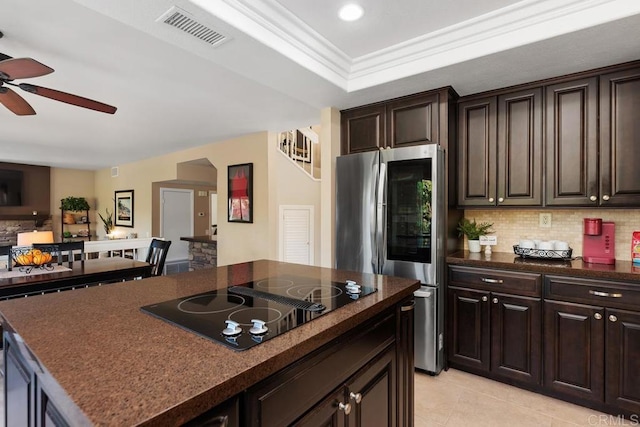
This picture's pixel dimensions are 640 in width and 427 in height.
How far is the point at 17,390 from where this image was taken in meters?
1.13

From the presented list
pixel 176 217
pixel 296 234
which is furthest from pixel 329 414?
pixel 176 217

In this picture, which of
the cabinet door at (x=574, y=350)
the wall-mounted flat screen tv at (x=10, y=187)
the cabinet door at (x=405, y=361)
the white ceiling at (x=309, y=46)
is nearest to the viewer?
the cabinet door at (x=405, y=361)

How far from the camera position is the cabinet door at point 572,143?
234cm

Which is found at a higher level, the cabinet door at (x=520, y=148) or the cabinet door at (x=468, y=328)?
the cabinet door at (x=520, y=148)

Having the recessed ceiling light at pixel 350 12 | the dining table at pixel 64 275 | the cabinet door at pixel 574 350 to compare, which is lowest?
the cabinet door at pixel 574 350

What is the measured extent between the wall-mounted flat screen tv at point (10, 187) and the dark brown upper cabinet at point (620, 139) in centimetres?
1042

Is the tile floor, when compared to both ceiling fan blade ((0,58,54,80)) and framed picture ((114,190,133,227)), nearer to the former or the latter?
ceiling fan blade ((0,58,54,80))

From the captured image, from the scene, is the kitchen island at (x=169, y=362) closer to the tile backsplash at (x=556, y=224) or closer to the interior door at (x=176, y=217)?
the tile backsplash at (x=556, y=224)

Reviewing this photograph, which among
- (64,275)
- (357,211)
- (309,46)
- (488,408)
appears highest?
(309,46)

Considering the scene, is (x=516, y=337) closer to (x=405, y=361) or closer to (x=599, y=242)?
(x=599, y=242)

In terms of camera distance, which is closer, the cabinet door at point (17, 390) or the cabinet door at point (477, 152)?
the cabinet door at point (17, 390)

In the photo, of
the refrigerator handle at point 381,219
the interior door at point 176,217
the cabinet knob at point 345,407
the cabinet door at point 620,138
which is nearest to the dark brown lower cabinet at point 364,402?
the cabinet knob at point 345,407

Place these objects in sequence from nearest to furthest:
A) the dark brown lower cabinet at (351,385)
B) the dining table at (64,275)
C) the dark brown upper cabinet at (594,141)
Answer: the dark brown lower cabinet at (351,385) → the dark brown upper cabinet at (594,141) → the dining table at (64,275)

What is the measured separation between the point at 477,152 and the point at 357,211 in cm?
113
